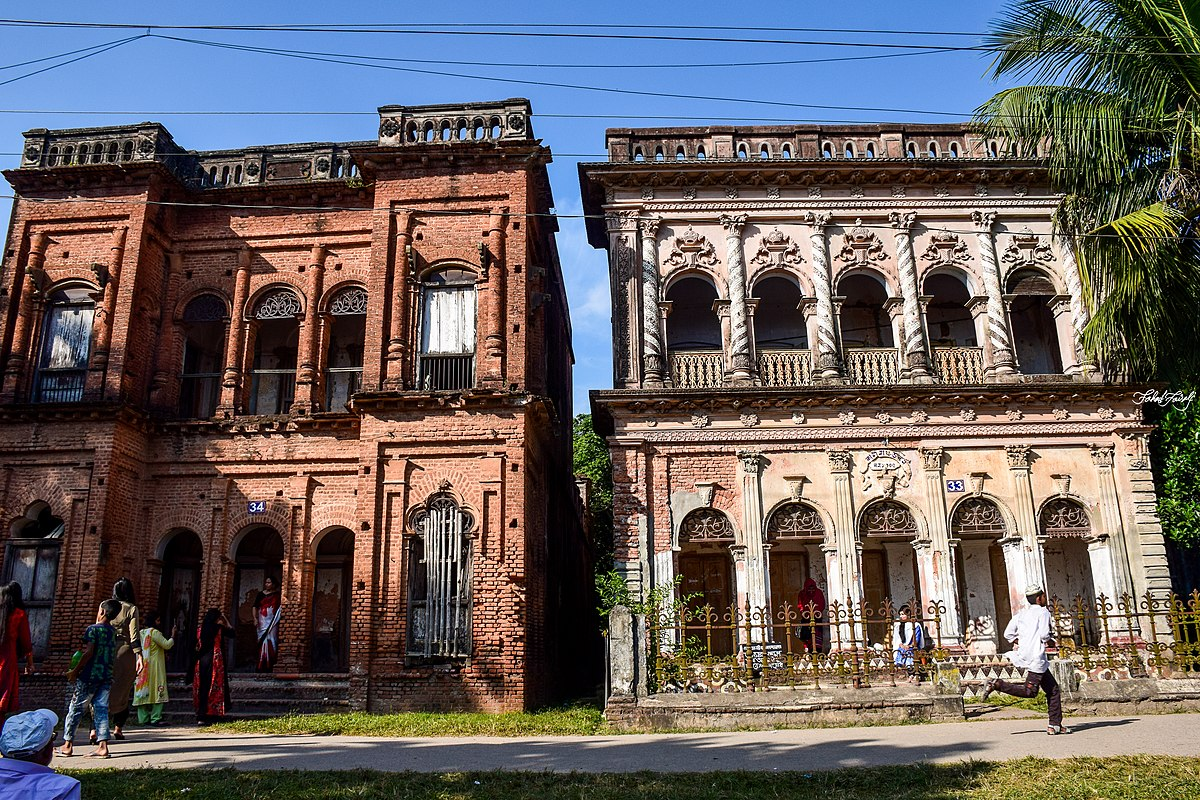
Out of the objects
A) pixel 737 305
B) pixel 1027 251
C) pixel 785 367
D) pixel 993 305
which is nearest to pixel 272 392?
pixel 737 305

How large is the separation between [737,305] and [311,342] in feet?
28.3

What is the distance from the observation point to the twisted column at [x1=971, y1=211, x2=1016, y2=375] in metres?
17.5

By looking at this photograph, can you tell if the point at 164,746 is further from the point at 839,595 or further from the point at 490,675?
the point at 839,595

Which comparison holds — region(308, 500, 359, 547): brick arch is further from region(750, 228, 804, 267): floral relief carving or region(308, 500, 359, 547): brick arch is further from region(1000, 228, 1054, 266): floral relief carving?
region(1000, 228, 1054, 266): floral relief carving

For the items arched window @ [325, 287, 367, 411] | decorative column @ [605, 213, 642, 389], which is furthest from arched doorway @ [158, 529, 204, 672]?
decorative column @ [605, 213, 642, 389]

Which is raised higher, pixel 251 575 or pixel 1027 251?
pixel 1027 251

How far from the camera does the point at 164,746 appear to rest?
10352 millimetres

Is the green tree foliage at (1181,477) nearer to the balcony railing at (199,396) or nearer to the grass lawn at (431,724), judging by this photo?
the grass lawn at (431,724)

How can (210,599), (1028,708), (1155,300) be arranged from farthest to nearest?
(210,599) → (1155,300) → (1028,708)

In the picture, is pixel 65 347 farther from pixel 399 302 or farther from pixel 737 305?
pixel 737 305

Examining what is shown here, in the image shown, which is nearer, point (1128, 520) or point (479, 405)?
point (479, 405)

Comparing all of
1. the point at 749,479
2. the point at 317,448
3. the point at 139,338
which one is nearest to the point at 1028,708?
the point at 749,479

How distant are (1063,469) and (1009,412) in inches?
57.6

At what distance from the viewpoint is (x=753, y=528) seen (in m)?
16.4
